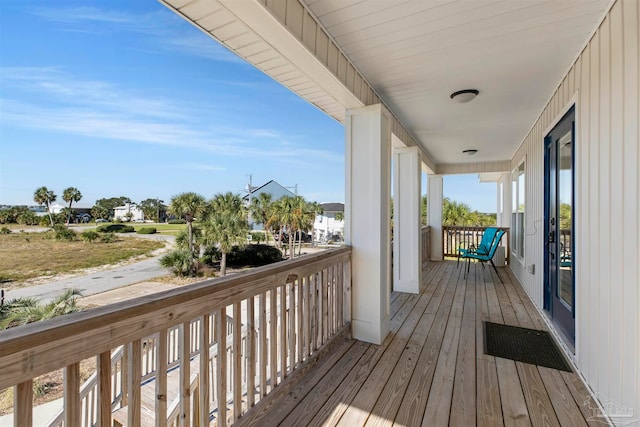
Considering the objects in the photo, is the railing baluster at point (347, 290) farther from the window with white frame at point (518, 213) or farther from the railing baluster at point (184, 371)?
the window with white frame at point (518, 213)

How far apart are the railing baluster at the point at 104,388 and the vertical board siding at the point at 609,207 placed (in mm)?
2157

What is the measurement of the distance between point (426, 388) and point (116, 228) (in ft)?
8.04

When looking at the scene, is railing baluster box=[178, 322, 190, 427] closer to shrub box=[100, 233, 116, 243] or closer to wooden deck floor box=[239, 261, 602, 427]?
wooden deck floor box=[239, 261, 602, 427]

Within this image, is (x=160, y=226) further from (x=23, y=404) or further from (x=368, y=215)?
(x=23, y=404)

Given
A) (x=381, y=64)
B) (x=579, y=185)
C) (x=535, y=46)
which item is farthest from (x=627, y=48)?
(x=381, y=64)

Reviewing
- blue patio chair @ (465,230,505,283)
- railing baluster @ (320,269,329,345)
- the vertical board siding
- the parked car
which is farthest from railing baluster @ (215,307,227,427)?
the parked car

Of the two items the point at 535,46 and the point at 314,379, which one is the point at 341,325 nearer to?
the point at 314,379

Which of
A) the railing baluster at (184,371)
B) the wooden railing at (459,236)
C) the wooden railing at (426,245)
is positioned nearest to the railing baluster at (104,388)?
the railing baluster at (184,371)

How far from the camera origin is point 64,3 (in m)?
2.45

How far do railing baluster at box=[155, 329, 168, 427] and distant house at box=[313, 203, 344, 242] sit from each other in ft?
12.6

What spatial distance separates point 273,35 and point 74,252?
193 centimetres

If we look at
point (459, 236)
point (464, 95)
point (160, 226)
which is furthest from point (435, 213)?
point (160, 226)

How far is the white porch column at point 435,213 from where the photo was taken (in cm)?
686

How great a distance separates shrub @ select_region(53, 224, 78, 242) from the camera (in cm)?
185
